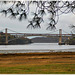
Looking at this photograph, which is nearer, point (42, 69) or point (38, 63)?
point (42, 69)

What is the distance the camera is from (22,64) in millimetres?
Answer: 3209

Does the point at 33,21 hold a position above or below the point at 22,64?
above

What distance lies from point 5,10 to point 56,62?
47.2 inches

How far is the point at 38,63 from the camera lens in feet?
10.8

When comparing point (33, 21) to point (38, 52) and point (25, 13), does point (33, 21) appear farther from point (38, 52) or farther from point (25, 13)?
point (38, 52)

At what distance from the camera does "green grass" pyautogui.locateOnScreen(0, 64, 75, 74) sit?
2.69 metres

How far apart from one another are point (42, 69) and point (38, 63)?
0.42 metres

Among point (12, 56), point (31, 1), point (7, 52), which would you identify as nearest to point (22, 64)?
point (12, 56)

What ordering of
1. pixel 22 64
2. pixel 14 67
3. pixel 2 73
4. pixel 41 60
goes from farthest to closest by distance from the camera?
1. pixel 41 60
2. pixel 22 64
3. pixel 14 67
4. pixel 2 73

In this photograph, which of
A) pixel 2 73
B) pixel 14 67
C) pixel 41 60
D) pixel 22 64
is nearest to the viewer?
pixel 2 73

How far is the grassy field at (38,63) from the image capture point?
2758 millimetres

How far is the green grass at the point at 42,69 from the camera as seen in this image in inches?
106

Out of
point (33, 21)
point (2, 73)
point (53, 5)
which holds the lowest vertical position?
point (2, 73)

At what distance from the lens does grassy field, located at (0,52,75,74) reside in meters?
2.76
